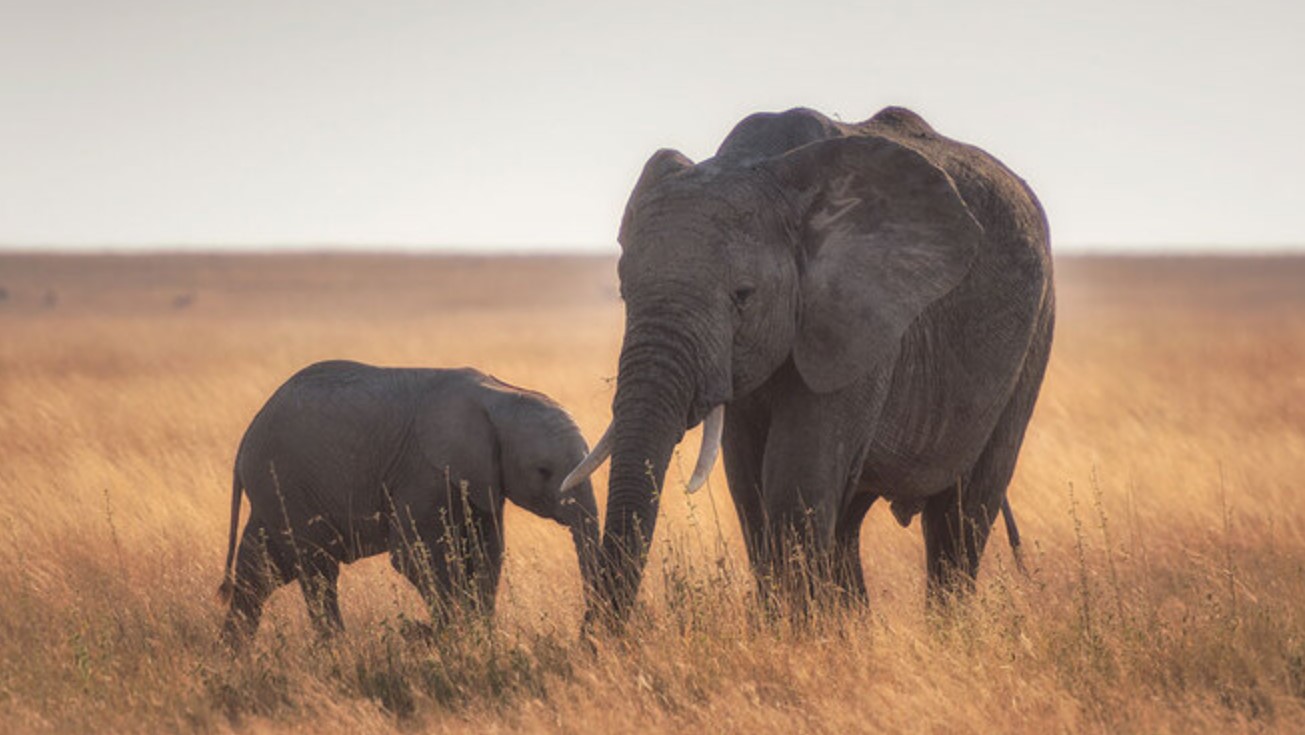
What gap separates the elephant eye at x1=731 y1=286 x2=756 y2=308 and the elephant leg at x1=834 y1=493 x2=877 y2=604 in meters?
1.62

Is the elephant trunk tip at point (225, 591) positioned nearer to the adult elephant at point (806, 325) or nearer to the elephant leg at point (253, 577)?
the elephant leg at point (253, 577)

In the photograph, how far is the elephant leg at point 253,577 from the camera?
338 inches

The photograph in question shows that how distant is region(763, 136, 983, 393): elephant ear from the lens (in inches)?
260

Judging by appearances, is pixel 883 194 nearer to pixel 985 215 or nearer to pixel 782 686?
pixel 985 215

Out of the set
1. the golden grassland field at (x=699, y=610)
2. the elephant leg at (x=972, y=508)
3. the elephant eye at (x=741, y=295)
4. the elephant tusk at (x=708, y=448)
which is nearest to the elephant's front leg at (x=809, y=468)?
the golden grassland field at (x=699, y=610)

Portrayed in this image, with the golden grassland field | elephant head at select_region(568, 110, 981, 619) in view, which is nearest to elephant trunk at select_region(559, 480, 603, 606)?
the golden grassland field

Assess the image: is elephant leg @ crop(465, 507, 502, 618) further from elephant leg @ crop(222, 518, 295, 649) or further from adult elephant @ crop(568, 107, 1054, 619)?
adult elephant @ crop(568, 107, 1054, 619)

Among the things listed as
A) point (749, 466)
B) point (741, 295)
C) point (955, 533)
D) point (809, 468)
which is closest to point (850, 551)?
point (955, 533)

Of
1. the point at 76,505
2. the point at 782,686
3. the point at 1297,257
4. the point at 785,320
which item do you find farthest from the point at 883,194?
the point at 1297,257

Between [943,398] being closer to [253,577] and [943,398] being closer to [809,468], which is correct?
[809,468]

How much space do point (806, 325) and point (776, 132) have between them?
92 centimetres

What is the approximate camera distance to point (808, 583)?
23.1ft

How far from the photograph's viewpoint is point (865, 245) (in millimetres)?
6770

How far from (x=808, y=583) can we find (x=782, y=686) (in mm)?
523
